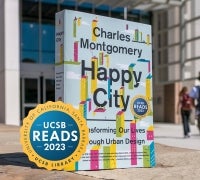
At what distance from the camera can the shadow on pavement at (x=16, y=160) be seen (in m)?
7.80

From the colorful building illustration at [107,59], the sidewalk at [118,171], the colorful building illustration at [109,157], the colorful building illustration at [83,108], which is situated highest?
the colorful building illustration at [107,59]

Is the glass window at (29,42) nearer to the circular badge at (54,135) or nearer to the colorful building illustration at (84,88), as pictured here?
the colorful building illustration at (84,88)

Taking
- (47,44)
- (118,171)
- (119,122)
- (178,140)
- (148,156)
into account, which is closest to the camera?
(118,171)

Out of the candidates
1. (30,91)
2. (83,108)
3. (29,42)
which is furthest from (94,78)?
(29,42)

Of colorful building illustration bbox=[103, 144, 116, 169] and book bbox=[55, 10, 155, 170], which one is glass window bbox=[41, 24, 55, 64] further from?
colorful building illustration bbox=[103, 144, 116, 169]

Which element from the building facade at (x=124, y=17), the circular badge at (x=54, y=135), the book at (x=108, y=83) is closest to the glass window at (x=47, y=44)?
the building facade at (x=124, y=17)

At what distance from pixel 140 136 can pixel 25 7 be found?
58.3 feet

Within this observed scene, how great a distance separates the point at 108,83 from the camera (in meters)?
7.65

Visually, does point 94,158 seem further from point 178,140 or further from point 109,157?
point 178,140

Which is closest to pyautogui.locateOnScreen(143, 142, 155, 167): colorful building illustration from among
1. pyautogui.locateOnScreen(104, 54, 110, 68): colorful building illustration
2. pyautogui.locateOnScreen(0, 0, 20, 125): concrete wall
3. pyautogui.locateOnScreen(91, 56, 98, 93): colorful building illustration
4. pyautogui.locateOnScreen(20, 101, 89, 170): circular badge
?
pyautogui.locateOnScreen(20, 101, 89, 170): circular badge

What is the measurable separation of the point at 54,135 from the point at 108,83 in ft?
3.99

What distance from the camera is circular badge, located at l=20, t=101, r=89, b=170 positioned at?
7.02 metres

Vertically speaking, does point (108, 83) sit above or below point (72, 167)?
above

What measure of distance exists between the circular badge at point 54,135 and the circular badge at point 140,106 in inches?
39.9
